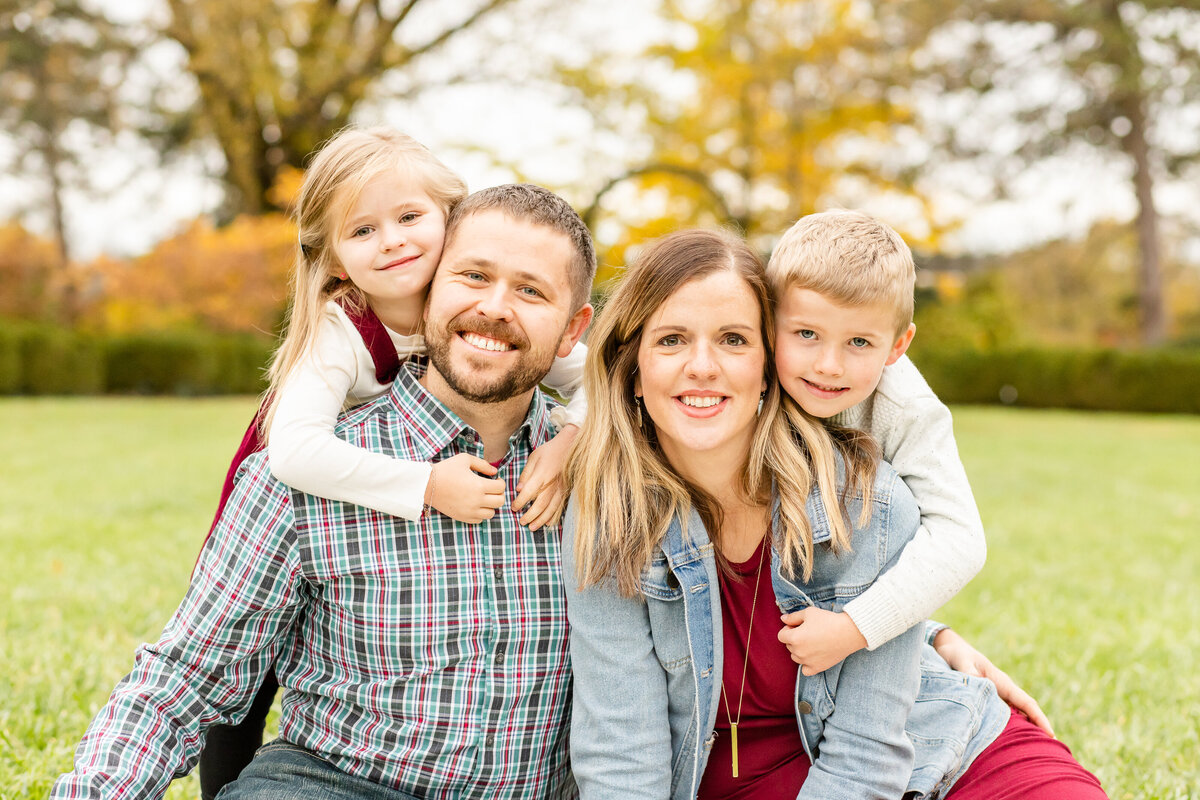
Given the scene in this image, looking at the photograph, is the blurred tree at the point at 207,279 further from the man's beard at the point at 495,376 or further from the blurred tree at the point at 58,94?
the man's beard at the point at 495,376

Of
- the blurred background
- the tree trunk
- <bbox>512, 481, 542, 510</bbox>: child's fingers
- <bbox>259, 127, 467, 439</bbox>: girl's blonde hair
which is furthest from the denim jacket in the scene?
the tree trunk

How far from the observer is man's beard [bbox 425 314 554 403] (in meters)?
2.23

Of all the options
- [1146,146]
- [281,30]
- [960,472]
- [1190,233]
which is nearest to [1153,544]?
[960,472]

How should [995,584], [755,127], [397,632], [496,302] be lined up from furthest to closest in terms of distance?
1. [755,127]
2. [995,584]
3. [496,302]
4. [397,632]

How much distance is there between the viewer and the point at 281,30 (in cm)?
1591

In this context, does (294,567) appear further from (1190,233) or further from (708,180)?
(1190,233)

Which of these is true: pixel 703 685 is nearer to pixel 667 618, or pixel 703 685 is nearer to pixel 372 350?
pixel 667 618

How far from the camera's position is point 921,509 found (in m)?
2.23

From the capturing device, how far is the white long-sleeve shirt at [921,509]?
205 cm

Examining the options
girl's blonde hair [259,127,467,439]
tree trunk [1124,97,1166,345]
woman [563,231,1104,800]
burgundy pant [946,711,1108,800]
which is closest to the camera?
burgundy pant [946,711,1108,800]

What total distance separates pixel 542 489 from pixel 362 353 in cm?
65

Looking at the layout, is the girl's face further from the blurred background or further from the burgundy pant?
the blurred background

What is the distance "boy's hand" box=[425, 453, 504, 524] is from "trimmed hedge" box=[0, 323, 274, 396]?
15370 mm

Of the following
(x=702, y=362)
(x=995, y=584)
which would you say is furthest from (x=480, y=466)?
(x=995, y=584)
